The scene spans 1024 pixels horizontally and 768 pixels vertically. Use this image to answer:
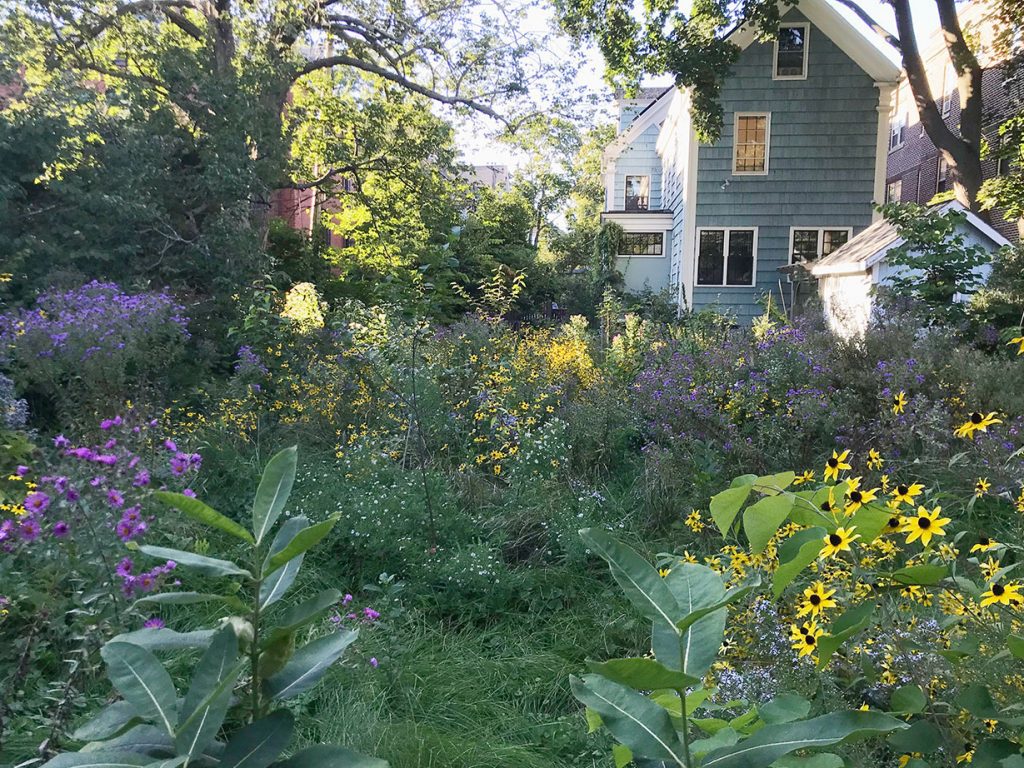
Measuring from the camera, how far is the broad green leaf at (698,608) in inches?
34.4

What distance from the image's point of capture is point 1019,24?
456 inches

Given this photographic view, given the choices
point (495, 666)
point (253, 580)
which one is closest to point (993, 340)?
point (495, 666)

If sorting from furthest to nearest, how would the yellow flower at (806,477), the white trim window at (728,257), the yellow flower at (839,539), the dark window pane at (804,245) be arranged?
the white trim window at (728,257) → the dark window pane at (804,245) → the yellow flower at (806,477) → the yellow flower at (839,539)

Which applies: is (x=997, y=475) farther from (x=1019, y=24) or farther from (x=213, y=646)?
(x=1019, y=24)

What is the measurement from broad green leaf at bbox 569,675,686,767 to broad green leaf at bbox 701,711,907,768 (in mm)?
50

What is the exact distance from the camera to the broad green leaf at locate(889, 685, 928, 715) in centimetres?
99

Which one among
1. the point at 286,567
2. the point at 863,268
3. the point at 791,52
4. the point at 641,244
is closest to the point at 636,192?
the point at 641,244

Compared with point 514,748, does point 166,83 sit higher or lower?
higher

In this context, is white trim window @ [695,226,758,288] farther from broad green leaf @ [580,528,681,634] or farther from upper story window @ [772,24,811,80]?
broad green leaf @ [580,528,681,634]

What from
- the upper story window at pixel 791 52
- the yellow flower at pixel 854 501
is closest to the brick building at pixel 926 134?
the upper story window at pixel 791 52

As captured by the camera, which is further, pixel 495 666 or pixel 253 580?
pixel 495 666

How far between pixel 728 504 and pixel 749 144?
15816mm

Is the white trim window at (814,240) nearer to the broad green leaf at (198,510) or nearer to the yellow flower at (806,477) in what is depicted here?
the yellow flower at (806,477)

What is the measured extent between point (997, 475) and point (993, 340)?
161 inches
